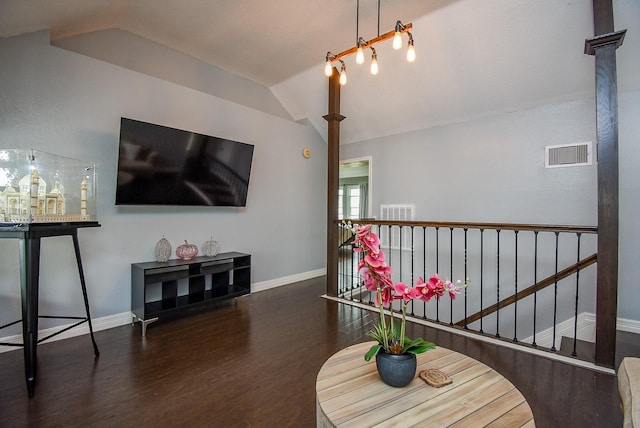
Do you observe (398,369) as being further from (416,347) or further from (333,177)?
(333,177)

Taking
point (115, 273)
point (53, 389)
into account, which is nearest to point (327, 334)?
point (53, 389)

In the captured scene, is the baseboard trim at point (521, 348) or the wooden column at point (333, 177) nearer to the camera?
the baseboard trim at point (521, 348)

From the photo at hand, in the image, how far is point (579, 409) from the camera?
1685mm

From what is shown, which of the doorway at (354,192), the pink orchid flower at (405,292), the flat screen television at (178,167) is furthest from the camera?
the doorway at (354,192)

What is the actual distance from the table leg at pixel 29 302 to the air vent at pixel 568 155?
15.6 feet

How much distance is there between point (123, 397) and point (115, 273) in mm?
1470

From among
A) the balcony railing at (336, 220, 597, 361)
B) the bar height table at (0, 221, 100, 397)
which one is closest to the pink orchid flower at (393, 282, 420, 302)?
the balcony railing at (336, 220, 597, 361)

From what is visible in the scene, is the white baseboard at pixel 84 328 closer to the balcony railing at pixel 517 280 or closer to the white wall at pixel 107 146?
the white wall at pixel 107 146

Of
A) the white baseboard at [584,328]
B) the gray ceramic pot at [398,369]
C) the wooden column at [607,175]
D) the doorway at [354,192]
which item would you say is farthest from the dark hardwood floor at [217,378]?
the doorway at [354,192]

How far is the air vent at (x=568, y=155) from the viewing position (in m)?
3.13

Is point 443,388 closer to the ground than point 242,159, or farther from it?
closer to the ground

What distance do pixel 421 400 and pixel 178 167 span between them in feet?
9.92

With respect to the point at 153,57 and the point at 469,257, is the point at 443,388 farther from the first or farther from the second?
the point at 153,57

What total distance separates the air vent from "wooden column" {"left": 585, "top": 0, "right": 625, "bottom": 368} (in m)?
1.36
